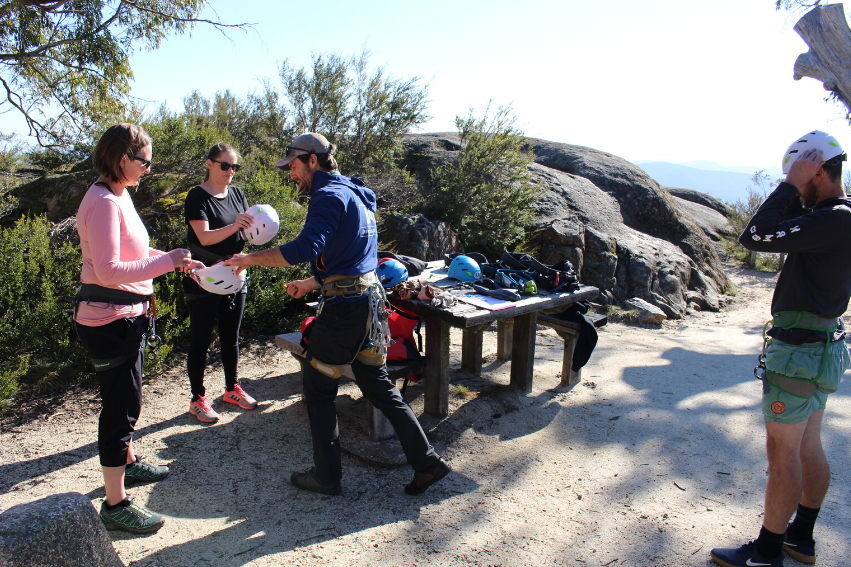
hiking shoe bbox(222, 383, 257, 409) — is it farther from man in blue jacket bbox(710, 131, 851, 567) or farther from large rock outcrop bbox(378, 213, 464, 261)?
large rock outcrop bbox(378, 213, 464, 261)

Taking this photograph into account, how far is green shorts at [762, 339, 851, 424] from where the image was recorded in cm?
244

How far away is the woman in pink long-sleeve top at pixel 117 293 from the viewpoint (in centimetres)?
250

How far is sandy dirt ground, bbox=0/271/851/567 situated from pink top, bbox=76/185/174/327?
44.6 inches

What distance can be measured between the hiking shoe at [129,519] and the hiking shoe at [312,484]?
2.48 feet

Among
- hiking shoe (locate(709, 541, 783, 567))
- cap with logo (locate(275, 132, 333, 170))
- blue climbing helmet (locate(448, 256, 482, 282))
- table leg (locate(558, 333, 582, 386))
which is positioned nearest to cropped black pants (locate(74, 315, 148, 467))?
cap with logo (locate(275, 132, 333, 170))

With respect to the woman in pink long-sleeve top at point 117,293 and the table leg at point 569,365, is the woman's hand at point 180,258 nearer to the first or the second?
the woman in pink long-sleeve top at point 117,293

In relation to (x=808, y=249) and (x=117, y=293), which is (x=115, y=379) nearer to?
(x=117, y=293)

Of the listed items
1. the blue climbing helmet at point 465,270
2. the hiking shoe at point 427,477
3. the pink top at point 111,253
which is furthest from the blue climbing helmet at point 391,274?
the pink top at point 111,253

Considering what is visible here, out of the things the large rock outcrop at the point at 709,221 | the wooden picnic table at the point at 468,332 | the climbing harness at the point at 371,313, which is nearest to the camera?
the climbing harness at the point at 371,313

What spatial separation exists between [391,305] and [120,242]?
1.97m

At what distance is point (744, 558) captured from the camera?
2600mm

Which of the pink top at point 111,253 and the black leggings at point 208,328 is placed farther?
the black leggings at point 208,328

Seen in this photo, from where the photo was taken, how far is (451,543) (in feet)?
9.23

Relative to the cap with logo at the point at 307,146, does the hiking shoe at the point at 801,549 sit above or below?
below
